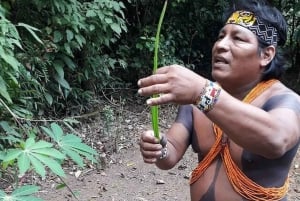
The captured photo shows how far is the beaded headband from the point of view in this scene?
175cm

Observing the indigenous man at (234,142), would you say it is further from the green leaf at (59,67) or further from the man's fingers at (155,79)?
the green leaf at (59,67)

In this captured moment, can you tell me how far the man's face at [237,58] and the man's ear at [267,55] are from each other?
22 millimetres

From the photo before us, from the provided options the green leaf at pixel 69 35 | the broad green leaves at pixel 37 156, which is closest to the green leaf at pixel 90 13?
the green leaf at pixel 69 35

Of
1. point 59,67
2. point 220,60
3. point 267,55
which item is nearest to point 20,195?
point 220,60

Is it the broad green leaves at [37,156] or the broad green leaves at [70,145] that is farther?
the broad green leaves at [70,145]

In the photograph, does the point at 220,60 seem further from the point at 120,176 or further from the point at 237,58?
the point at 120,176

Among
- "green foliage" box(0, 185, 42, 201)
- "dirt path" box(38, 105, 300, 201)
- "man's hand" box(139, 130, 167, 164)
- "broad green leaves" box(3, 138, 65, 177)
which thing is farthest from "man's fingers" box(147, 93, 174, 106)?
"dirt path" box(38, 105, 300, 201)

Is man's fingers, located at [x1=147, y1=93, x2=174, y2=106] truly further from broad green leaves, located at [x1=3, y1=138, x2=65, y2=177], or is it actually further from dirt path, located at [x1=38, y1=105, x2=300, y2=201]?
dirt path, located at [x1=38, y1=105, x2=300, y2=201]

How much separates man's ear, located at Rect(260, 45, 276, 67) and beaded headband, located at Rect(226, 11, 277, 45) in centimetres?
2

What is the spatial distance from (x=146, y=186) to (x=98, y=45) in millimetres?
1651

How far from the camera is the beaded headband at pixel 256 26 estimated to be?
1.75m

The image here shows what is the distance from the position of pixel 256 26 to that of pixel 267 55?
11cm

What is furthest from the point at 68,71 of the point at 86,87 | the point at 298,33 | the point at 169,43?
the point at 298,33

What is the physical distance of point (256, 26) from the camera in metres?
1.75
